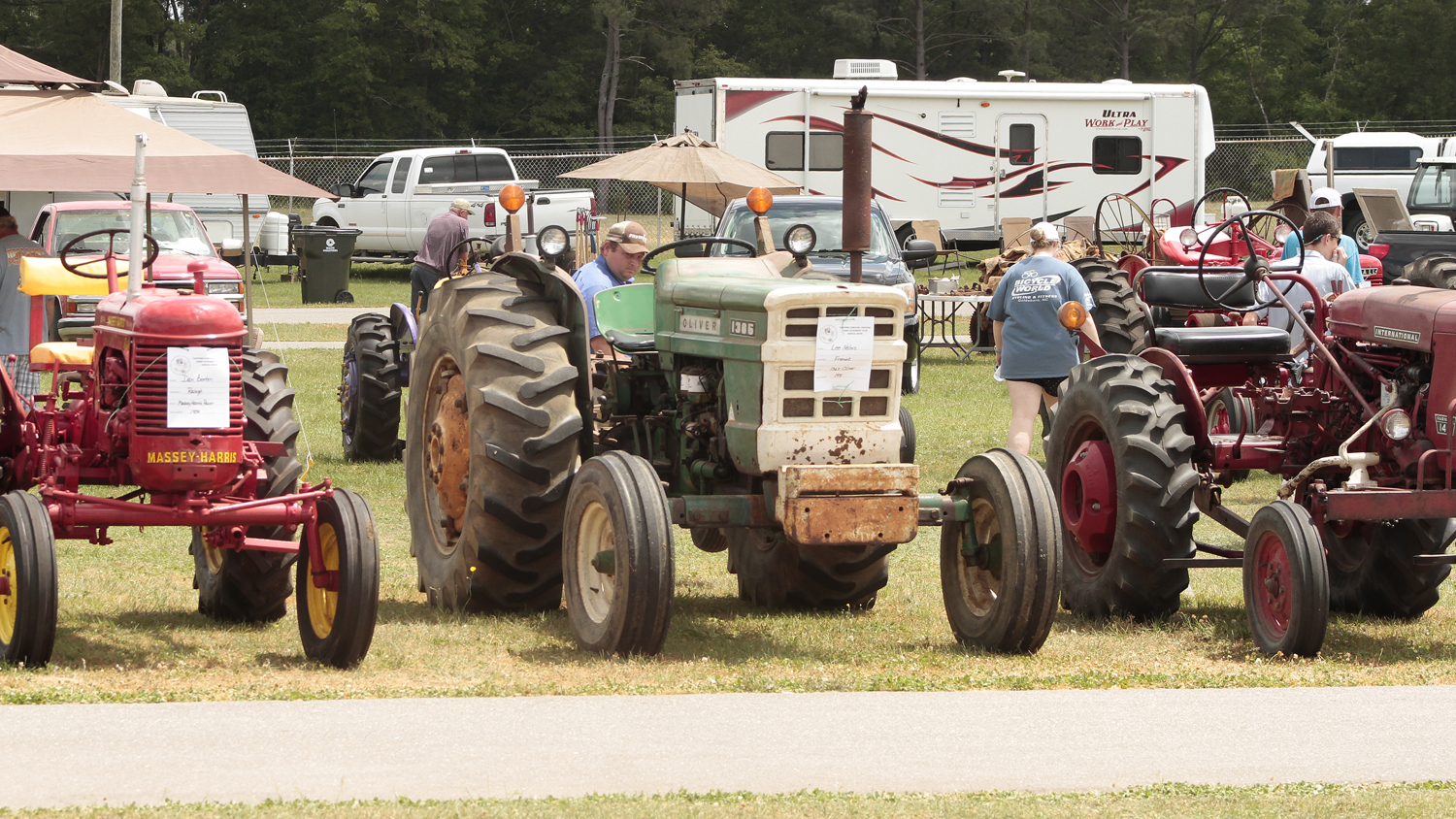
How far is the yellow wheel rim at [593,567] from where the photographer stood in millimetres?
6648

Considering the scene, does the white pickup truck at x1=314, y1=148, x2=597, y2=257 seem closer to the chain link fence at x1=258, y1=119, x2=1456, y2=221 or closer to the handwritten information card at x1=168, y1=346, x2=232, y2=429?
the chain link fence at x1=258, y1=119, x2=1456, y2=221

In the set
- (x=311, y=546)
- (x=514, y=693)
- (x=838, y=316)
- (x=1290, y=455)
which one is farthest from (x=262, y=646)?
(x=1290, y=455)

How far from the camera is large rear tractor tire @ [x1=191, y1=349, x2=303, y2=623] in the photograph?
279 inches

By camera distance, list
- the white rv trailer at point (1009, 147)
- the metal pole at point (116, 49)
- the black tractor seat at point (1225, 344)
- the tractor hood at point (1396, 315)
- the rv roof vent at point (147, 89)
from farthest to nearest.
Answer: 1. the metal pole at point (116, 49)
2. the rv roof vent at point (147, 89)
3. the white rv trailer at point (1009, 147)
4. the black tractor seat at point (1225, 344)
5. the tractor hood at point (1396, 315)

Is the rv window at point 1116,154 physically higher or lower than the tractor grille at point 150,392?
higher

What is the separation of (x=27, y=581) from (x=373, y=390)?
680 cm

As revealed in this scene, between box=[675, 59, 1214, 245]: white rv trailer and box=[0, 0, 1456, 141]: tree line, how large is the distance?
69.4ft

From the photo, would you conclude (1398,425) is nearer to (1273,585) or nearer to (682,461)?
(1273,585)

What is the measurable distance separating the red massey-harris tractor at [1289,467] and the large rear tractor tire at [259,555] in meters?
3.38

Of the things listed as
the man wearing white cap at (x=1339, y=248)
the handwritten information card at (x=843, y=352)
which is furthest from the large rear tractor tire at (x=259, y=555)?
the man wearing white cap at (x=1339, y=248)

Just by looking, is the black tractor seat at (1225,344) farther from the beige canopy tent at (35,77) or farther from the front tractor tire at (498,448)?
the beige canopy tent at (35,77)

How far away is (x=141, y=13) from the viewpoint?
162 ft

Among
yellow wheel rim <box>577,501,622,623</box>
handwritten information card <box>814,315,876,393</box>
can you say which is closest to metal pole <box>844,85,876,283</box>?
handwritten information card <box>814,315,876,393</box>

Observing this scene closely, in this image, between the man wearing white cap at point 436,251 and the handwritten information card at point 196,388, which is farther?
the man wearing white cap at point 436,251
